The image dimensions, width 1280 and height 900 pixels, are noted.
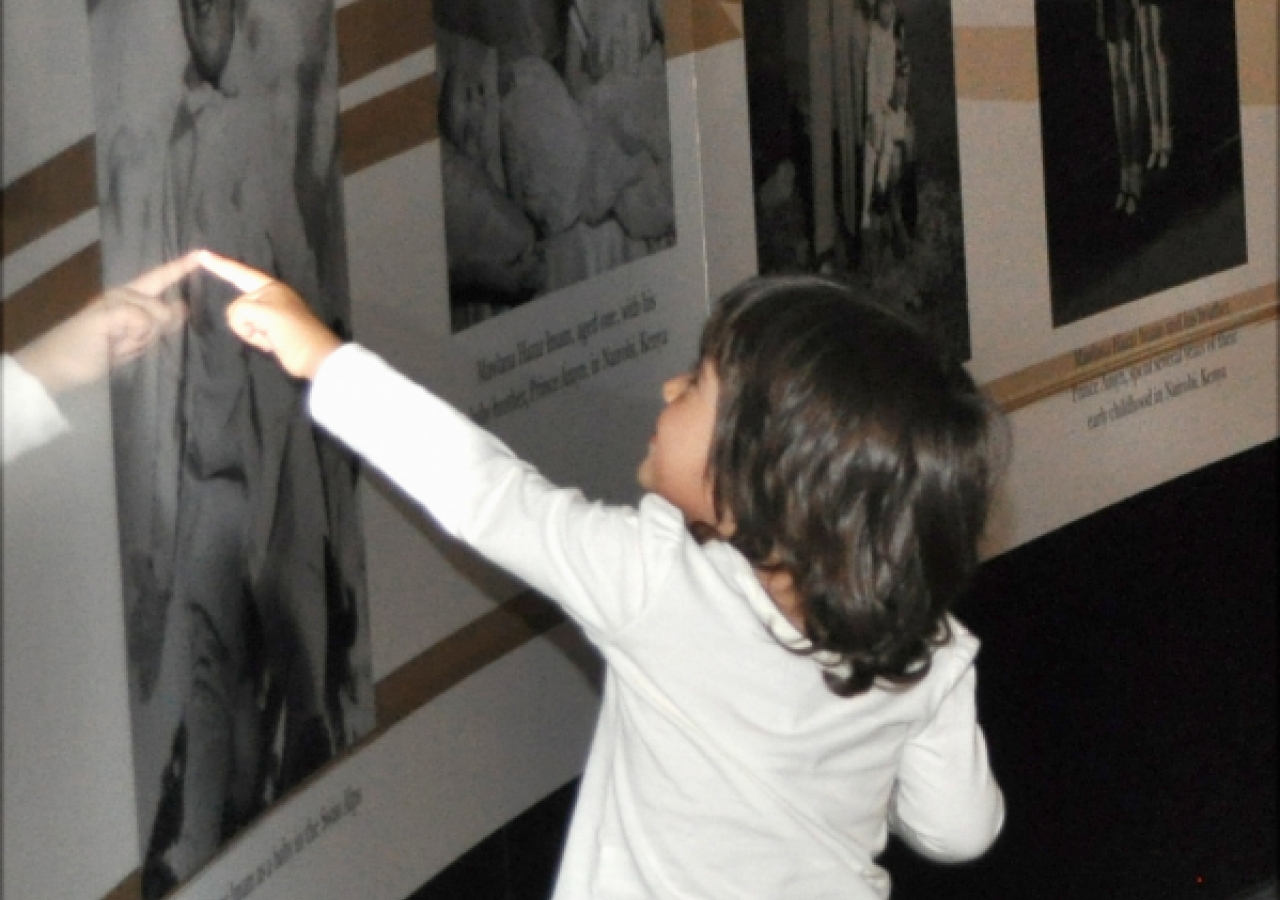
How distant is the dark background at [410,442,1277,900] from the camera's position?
3.22m

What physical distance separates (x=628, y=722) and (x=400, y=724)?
0.31m

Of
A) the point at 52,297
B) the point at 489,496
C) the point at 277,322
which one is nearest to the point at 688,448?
the point at 489,496

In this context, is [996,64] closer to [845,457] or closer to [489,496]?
[845,457]

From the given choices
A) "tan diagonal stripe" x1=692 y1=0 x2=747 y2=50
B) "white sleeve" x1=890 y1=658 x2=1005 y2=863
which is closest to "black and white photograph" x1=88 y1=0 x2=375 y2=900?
"white sleeve" x1=890 y1=658 x2=1005 y2=863

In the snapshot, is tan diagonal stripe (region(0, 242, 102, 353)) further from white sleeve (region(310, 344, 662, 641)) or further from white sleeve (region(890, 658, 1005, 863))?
white sleeve (region(890, 658, 1005, 863))

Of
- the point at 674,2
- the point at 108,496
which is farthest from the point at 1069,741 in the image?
the point at 108,496

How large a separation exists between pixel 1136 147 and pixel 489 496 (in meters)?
1.86

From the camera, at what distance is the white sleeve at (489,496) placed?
5.17 feet

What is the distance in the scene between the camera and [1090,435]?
3.11 meters

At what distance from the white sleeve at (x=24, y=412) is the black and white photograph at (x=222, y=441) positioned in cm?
11

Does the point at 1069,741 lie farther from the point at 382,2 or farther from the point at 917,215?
the point at 382,2

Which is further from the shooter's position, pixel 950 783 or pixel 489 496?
pixel 950 783

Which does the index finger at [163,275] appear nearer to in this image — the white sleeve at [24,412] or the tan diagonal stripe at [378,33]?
the white sleeve at [24,412]

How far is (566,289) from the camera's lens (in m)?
2.07
